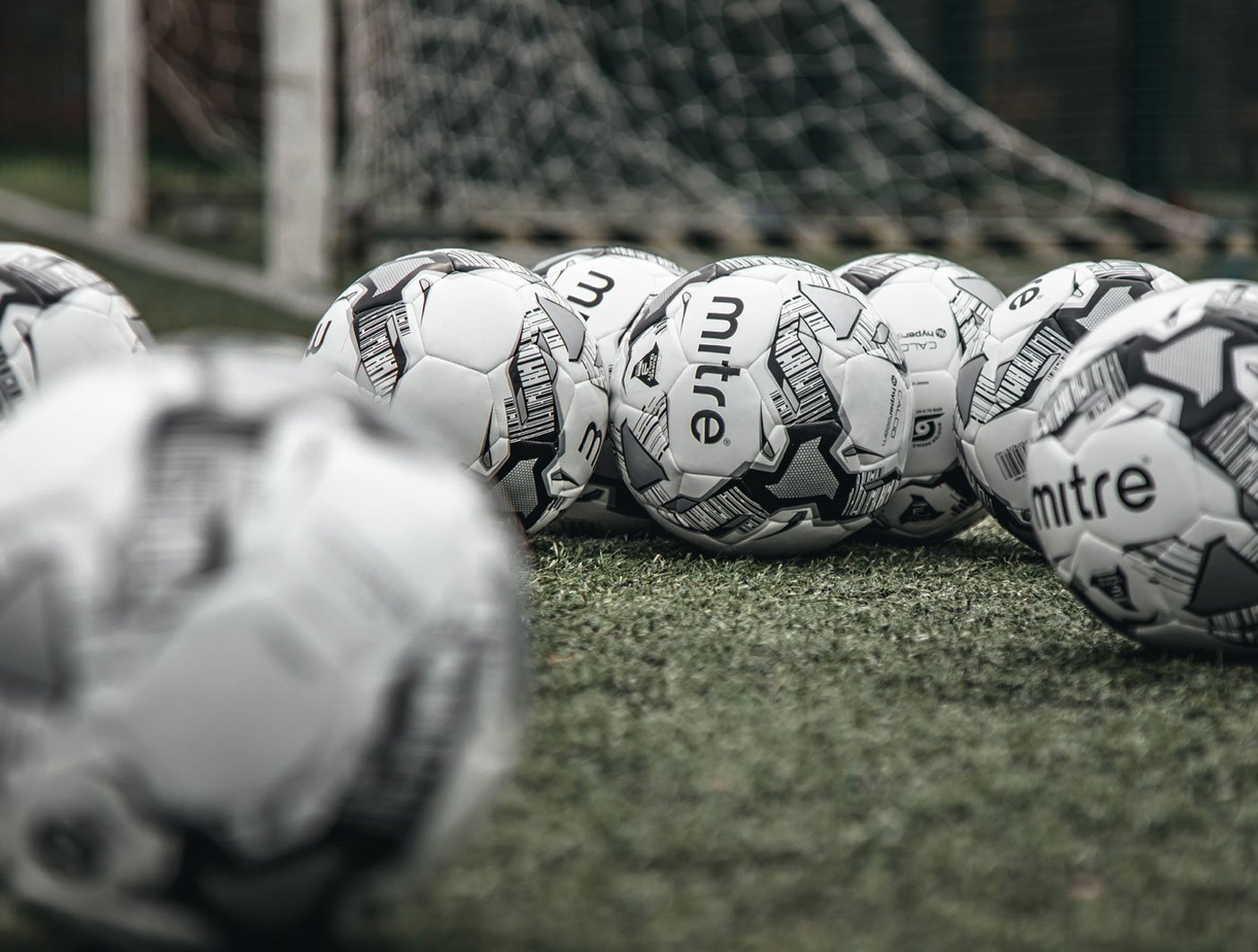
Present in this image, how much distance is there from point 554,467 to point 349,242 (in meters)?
5.74

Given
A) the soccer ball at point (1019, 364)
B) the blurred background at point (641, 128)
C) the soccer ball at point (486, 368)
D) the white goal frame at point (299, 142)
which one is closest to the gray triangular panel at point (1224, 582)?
the soccer ball at point (1019, 364)

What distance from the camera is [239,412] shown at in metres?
1.34

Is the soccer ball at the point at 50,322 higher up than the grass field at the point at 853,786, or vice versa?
the soccer ball at the point at 50,322

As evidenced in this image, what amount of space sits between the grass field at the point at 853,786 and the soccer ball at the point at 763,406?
194 mm

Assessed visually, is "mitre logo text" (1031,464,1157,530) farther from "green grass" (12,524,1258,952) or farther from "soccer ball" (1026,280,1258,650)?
"green grass" (12,524,1258,952)

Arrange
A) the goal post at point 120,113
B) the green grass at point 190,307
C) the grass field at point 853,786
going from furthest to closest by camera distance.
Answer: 1. the goal post at point 120,113
2. the green grass at point 190,307
3. the grass field at point 853,786

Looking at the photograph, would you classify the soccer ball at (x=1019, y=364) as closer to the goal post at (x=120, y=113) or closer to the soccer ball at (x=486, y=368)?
the soccer ball at (x=486, y=368)

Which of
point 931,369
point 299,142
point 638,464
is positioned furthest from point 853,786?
point 299,142

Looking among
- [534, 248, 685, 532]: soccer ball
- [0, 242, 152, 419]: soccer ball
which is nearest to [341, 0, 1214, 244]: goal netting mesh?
[534, 248, 685, 532]: soccer ball

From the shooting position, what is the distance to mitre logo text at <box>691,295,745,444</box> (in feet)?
9.27

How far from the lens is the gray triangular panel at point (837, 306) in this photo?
2869mm

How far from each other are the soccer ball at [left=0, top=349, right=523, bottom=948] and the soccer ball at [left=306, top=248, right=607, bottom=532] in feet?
4.80

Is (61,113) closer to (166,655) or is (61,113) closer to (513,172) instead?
(513,172)

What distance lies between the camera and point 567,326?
293cm
